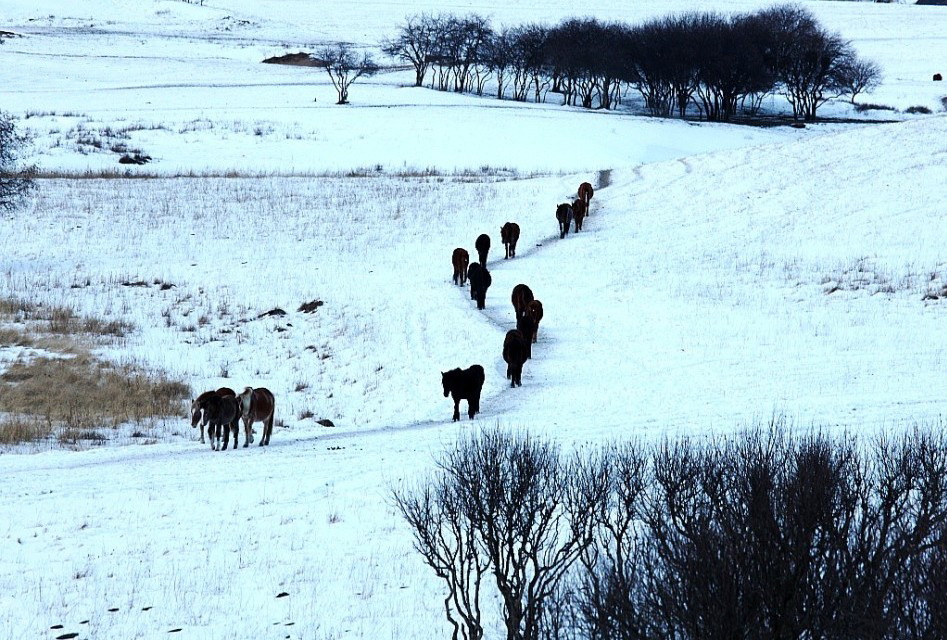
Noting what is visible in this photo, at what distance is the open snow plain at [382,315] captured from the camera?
10656 millimetres

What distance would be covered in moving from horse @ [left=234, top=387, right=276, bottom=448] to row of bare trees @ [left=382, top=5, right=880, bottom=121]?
7438cm

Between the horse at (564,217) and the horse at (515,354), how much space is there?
1680 centimetres

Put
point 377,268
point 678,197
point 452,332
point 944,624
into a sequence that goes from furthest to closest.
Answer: point 678,197 → point 377,268 → point 452,332 → point 944,624

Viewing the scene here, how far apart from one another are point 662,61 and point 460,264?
63.7 metres

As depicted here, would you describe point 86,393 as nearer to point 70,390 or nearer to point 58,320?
point 70,390

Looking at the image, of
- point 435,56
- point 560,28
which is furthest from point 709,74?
point 435,56

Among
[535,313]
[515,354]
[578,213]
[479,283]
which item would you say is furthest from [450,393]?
[578,213]

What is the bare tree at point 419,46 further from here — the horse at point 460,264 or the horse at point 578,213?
the horse at point 460,264

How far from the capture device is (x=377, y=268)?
3198cm

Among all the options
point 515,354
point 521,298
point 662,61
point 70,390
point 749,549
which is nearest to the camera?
point 749,549

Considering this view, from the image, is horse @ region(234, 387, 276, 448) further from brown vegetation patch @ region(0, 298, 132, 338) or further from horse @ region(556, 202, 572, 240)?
horse @ region(556, 202, 572, 240)

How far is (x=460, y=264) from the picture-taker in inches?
1113

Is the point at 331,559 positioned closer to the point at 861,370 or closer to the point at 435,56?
the point at 861,370

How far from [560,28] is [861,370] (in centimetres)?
9205
